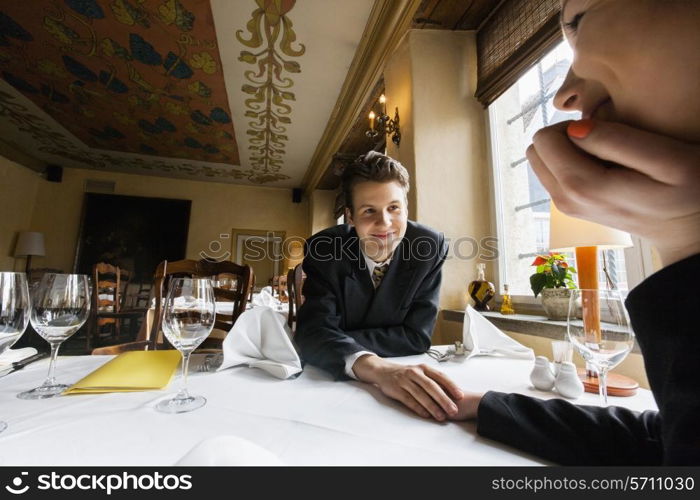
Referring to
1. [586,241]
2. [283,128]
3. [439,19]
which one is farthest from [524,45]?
[283,128]

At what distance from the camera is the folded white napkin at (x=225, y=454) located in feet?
0.81

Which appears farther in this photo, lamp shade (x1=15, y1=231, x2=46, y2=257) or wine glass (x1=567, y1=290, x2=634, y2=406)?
lamp shade (x1=15, y1=231, x2=46, y2=257)

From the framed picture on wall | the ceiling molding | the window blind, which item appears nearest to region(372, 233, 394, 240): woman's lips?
the window blind

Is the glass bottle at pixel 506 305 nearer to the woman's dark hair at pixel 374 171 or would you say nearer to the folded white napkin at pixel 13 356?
the woman's dark hair at pixel 374 171

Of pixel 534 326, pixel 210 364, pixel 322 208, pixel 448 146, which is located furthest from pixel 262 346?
pixel 322 208

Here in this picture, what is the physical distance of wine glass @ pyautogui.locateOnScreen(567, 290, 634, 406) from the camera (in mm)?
514

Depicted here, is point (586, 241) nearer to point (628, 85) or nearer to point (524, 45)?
point (628, 85)

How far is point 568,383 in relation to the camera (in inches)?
22.2

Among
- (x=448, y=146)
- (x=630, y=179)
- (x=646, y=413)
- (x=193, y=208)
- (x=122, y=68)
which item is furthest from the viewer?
(x=193, y=208)

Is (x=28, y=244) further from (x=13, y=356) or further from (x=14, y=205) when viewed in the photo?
(x=13, y=356)

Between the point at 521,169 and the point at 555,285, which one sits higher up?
the point at 521,169

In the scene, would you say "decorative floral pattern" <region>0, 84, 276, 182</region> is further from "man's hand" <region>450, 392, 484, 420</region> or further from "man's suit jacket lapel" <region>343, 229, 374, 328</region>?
"man's hand" <region>450, 392, 484, 420</region>

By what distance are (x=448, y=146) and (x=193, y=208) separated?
533 centimetres

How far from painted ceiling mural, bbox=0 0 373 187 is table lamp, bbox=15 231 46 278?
4.49 feet
